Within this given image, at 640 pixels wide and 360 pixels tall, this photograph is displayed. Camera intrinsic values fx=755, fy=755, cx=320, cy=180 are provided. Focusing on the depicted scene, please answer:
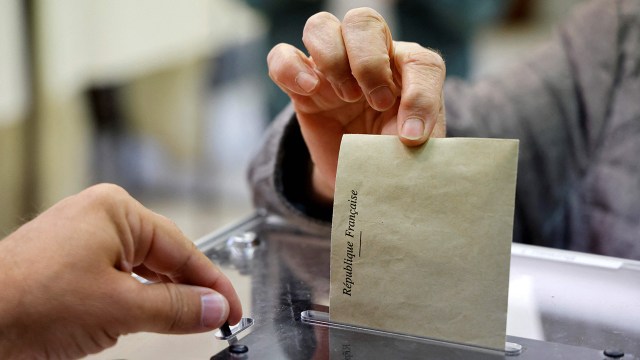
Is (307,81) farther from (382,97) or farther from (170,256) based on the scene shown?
(170,256)

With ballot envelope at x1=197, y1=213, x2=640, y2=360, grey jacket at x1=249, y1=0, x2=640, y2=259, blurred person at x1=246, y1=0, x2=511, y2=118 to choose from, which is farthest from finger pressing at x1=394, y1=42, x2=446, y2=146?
blurred person at x1=246, y1=0, x2=511, y2=118

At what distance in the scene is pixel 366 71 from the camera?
66 centimetres

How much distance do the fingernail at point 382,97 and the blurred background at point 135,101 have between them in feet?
5.09

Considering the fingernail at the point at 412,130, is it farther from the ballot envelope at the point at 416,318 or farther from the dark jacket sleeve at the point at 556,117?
the dark jacket sleeve at the point at 556,117

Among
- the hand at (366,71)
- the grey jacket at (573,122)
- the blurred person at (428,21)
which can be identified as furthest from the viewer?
the blurred person at (428,21)

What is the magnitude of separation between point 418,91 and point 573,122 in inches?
24.5

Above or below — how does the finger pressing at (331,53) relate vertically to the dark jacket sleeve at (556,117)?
above

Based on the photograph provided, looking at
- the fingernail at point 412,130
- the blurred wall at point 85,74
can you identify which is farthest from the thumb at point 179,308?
the blurred wall at point 85,74

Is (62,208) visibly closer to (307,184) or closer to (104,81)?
(307,184)

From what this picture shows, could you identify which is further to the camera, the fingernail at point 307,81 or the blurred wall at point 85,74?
the blurred wall at point 85,74

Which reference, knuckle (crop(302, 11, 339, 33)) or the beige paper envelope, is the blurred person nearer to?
knuckle (crop(302, 11, 339, 33))

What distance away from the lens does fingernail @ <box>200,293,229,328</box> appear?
21.4 inches

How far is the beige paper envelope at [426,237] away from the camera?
533mm

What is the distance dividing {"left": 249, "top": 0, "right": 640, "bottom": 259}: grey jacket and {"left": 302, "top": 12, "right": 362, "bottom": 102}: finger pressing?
1.33 feet
